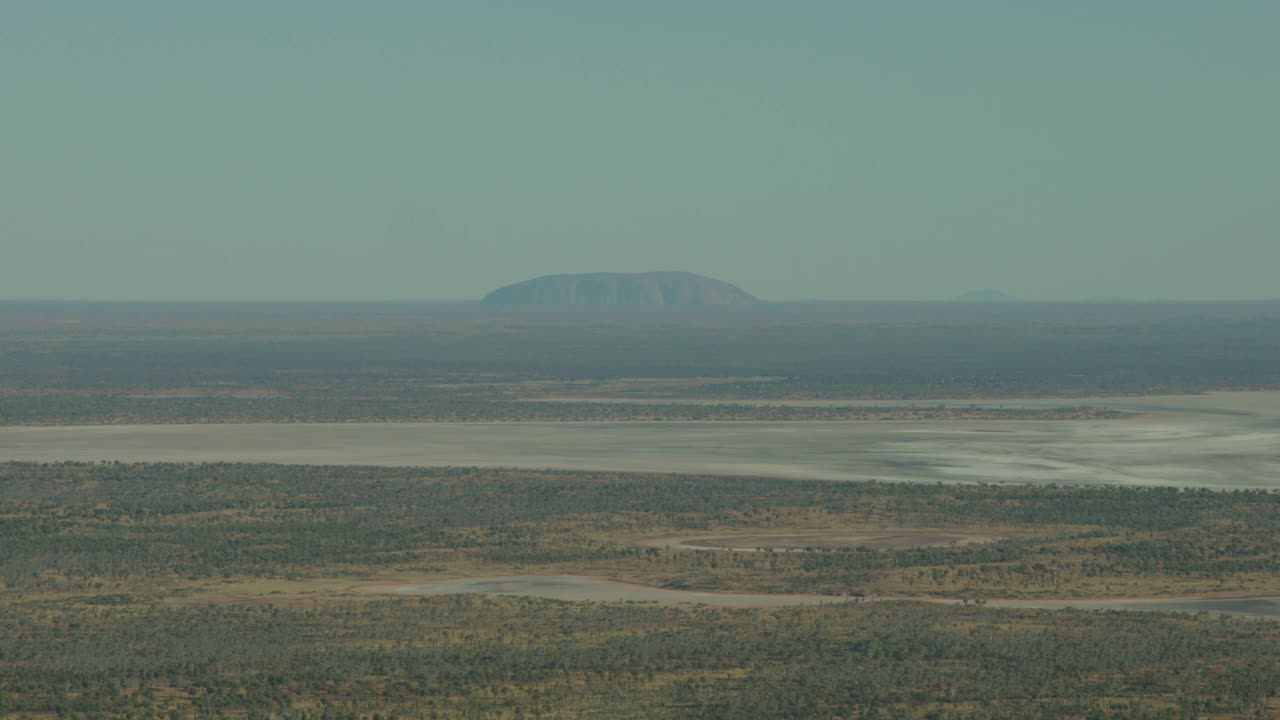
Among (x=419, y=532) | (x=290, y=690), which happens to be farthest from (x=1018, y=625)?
(x=419, y=532)

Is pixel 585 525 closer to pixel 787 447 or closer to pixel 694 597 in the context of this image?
pixel 694 597

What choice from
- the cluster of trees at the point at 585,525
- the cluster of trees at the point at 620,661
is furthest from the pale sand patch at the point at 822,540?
the cluster of trees at the point at 620,661

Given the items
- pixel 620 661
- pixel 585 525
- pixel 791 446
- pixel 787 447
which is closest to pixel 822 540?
pixel 585 525

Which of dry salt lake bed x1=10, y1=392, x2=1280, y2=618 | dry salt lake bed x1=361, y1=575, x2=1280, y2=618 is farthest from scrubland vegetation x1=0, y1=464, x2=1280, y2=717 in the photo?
dry salt lake bed x1=10, y1=392, x2=1280, y2=618

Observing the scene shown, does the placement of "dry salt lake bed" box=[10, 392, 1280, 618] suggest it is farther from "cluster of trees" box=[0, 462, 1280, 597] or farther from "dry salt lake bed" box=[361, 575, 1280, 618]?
"dry salt lake bed" box=[361, 575, 1280, 618]

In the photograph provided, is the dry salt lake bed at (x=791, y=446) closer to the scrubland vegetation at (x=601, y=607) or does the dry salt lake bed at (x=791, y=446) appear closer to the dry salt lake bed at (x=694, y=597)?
the scrubland vegetation at (x=601, y=607)

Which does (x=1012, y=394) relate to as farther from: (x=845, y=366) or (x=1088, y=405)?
(x=845, y=366)

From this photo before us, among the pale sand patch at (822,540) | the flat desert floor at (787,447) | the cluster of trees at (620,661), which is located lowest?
the cluster of trees at (620,661)

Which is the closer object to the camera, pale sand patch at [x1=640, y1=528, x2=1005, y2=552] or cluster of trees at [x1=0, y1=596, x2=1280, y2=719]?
cluster of trees at [x1=0, y1=596, x2=1280, y2=719]
